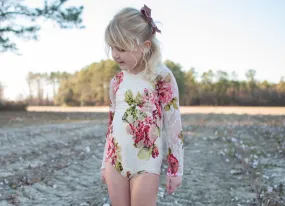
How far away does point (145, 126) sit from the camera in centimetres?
265

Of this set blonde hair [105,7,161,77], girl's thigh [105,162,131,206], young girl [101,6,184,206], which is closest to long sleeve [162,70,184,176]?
young girl [101,6,184,206]

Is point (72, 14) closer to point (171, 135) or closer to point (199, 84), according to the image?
point (171, 135)

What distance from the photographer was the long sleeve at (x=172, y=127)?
2668 mm

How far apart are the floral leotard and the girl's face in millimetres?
99

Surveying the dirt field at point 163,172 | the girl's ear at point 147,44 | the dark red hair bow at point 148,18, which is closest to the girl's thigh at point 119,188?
the girl's ear at point 147,44

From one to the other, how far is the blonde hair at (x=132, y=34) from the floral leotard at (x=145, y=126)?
93mm

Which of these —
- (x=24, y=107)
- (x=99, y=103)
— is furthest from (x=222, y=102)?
(x=24, y=107)

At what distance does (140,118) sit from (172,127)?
23 cm

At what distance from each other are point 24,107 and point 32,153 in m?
16.5

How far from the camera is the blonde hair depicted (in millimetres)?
2574

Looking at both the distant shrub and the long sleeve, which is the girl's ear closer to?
the long sleeve

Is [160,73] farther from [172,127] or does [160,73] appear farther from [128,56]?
[172,127]

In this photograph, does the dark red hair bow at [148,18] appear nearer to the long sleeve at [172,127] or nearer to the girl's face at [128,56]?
the girl's face at [128,56]

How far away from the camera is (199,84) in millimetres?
41156
